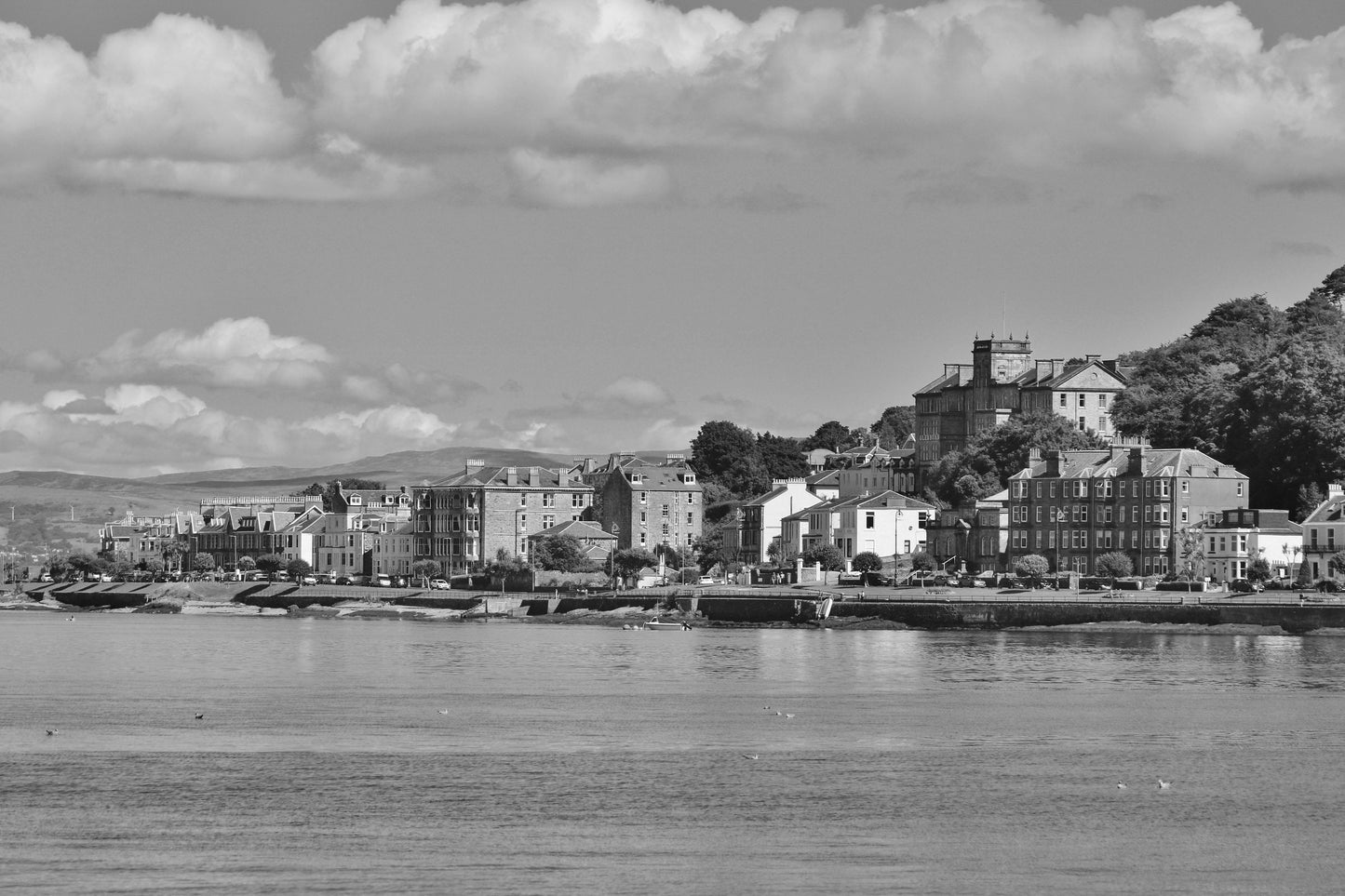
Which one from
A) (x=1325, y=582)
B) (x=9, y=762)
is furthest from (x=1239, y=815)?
(x=1325, y=582)

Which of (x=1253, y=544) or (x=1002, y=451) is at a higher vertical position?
(x=1002, y=451)

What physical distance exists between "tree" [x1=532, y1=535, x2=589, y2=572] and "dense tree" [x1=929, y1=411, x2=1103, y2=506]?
904 inches

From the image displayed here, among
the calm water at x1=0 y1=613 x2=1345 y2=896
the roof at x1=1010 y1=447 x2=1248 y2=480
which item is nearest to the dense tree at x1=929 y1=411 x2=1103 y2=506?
the roof at x1=1010 y1=447 x2=1248 y2=480

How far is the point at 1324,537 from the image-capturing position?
102500 millimetres

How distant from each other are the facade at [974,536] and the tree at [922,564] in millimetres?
911

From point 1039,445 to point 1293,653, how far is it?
50.7 m

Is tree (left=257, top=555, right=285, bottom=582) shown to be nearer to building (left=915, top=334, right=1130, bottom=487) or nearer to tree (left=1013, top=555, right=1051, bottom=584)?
building (left=915, top=334, right=1130, bottom=487)

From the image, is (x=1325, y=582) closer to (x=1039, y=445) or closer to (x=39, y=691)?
(x=1039, y=445)

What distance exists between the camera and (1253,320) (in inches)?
5871

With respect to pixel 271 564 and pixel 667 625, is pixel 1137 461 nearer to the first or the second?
pixel 667 625

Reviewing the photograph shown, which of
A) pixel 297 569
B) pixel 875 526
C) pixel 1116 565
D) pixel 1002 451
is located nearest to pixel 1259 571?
pixel 1116 565

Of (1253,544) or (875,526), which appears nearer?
(1253,544)

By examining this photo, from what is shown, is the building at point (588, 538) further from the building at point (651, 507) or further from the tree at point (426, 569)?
the tree at point (426, 569)

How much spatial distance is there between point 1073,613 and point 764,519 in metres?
48.1
